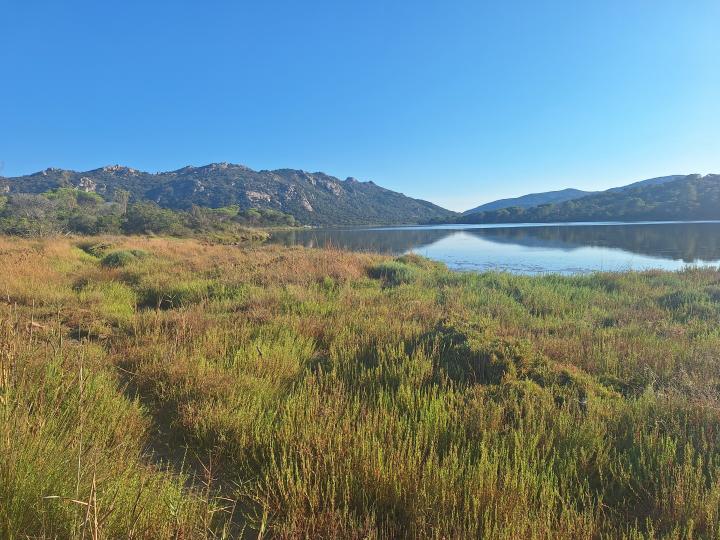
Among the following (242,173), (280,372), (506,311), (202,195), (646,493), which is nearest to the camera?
(646,493)

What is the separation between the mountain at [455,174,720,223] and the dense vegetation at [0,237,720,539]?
358 feet

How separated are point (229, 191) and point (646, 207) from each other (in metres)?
142

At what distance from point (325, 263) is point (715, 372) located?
11.5 meters

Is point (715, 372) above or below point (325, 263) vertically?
below

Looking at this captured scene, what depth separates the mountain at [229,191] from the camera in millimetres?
141750

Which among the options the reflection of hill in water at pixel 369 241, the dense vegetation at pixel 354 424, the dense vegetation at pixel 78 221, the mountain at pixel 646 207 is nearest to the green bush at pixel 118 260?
the dense vegetation at pixel 354 424

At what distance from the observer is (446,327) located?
21.9ft

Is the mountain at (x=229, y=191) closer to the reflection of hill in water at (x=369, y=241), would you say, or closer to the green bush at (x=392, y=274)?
the reflection of hill in water at (x=369, y=241)

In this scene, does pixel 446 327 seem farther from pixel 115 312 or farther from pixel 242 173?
pixel 242 173

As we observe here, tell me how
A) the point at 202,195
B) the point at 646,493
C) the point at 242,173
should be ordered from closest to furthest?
the point at 646,493 → the point at 202,195 → the point at 242,173

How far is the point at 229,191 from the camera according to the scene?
160500 millimetres

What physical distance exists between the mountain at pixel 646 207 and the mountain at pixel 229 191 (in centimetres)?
3462

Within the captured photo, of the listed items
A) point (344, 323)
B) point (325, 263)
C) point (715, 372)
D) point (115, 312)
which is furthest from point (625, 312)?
point (115, 312)

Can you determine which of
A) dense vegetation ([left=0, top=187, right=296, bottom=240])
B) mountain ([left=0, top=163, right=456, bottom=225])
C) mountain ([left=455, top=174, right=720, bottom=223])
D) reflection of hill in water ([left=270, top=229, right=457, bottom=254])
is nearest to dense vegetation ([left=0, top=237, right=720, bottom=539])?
reflection of hill in water ([left=270, top=229, right=457, bottom=254])
